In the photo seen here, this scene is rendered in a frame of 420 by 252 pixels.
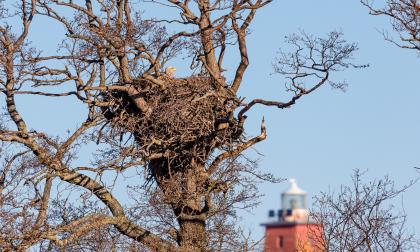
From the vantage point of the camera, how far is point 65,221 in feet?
74.8

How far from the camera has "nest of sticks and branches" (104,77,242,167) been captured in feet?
70.2

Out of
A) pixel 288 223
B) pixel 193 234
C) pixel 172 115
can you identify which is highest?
pixel 288 223

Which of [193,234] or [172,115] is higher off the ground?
[172,115]

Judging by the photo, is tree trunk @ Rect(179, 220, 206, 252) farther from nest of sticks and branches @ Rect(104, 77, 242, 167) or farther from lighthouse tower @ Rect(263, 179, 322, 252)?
lighthouse tower @ Rect(263, 179, 322, 252)

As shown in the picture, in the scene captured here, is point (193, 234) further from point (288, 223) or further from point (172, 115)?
point (288, 223)

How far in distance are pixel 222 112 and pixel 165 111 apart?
148 cm

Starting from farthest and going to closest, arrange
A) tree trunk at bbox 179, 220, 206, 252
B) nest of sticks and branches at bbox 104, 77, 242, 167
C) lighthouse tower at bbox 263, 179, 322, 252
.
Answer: lighthouse tower at bbox 263, 179, 322, 252 < tree trunk at bbox 179, 220, 206, 252 < nest of sticks and branches at bbox 104, 77, 242, 167

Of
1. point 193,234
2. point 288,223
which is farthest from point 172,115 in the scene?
point 288,223

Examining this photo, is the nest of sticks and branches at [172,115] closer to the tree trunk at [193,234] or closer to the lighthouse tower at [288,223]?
the tree trunk at [193,234]

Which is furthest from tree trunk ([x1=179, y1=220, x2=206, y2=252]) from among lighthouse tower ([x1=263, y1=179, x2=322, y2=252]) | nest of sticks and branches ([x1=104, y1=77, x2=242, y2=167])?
lighthouse tower ([x1=263, y1=179, x2=322, y2=252])

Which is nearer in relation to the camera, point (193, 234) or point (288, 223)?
point (193, 234)

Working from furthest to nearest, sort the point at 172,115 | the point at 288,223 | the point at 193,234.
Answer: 1. the point at 288,223
2. the point at 193,234
3. the point at 172,115

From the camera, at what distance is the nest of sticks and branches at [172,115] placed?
70.2 feet

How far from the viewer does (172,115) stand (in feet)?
69.2
